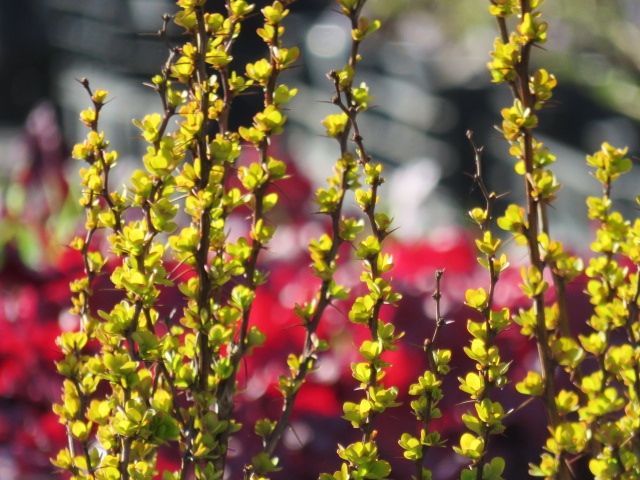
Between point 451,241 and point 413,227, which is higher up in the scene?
point 451,241

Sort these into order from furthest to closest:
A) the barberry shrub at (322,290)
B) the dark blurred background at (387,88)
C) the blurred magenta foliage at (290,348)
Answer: the dark blurred background at (387,88)
the blurred magenta foliage at (290,348)
the barberry shrub at (322,290)

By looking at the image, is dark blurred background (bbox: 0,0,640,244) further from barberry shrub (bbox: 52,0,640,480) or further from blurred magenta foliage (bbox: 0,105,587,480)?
barberry shrub (bbox: 52,0,640,480)

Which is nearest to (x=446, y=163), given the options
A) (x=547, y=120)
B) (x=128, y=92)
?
(x=547, y=120)

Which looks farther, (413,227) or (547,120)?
(547,120)

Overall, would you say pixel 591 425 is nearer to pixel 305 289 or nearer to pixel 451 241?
pixel 305 289

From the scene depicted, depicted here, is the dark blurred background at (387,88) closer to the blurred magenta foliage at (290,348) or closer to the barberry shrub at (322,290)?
the blurred magenta foliage at (290,348)

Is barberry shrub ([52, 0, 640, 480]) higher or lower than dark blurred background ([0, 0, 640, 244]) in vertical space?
higher

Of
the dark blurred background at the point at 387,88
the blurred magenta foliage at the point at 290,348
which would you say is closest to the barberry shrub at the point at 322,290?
the blurred magenta foliage at the point at 290,348

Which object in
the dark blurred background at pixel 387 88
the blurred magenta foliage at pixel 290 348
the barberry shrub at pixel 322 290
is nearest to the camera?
the barberry shrub at pixel 322 290

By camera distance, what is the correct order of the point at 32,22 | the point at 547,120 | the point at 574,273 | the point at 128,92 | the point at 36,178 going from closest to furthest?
1. the point at 574,273
2. the point at 36,178
3. the point at 547,120
4. the point at 128,92
5. the point at 32,22

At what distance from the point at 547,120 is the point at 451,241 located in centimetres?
380

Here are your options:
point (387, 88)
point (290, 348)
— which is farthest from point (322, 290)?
point (387, 88)

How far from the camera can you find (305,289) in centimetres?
176

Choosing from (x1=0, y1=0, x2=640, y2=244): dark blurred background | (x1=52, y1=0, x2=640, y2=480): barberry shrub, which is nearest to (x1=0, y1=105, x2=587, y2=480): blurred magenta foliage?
(x1=52, y1=0, x2=640, y2=480): barberry shrub
